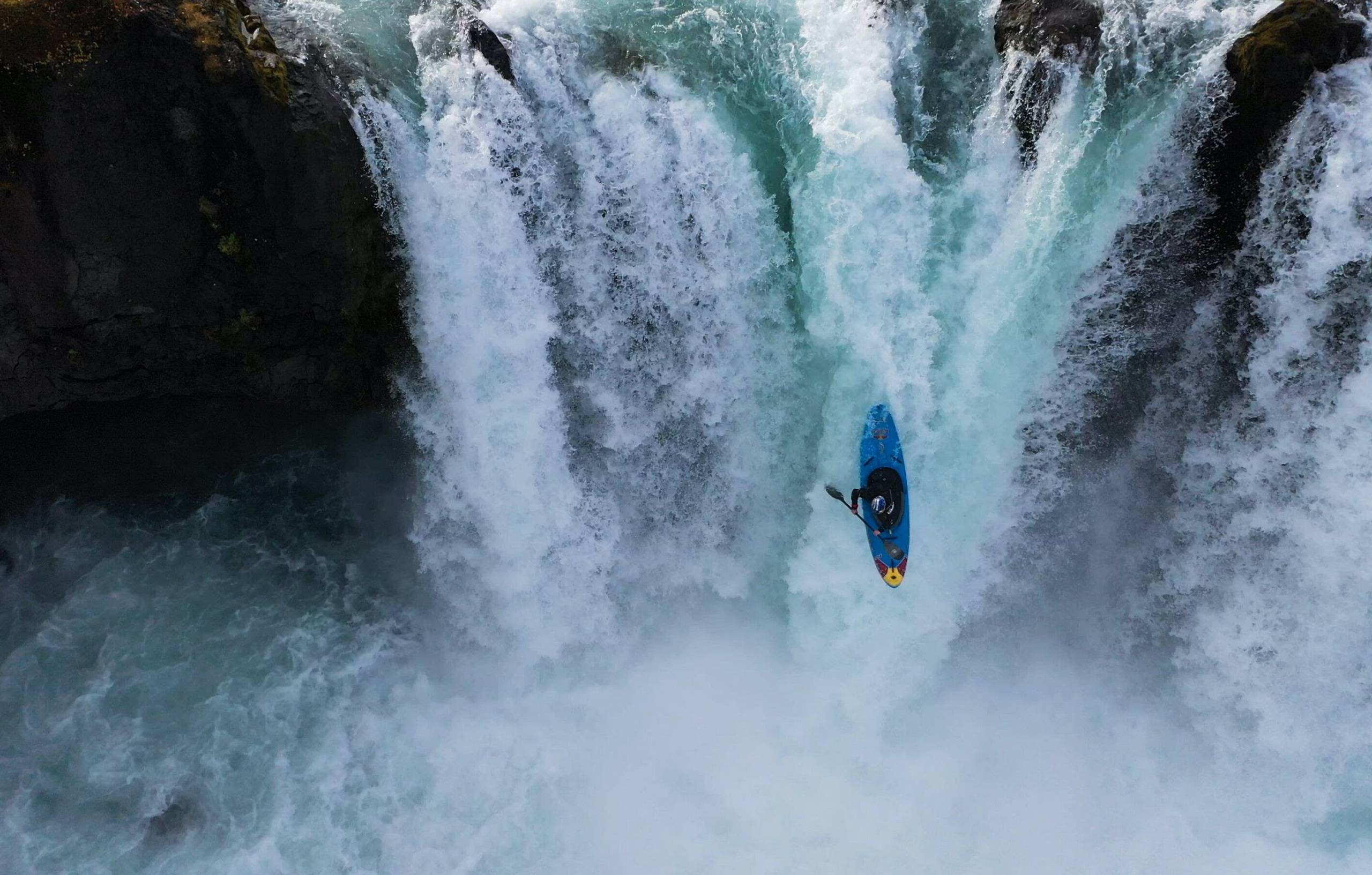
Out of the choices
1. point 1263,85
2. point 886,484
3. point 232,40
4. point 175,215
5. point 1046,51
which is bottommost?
point 175,215

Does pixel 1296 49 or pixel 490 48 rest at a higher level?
pixel 1296 49

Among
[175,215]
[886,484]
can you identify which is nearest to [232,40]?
[175,215]

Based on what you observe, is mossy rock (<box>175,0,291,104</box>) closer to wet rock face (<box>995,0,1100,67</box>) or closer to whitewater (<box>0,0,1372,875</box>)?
whitewater (<box>0,0,1372,875</box>)

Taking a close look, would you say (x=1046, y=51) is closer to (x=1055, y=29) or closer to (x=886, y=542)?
(x=1055, y=29)

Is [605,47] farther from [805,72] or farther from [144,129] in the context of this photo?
[144,129]

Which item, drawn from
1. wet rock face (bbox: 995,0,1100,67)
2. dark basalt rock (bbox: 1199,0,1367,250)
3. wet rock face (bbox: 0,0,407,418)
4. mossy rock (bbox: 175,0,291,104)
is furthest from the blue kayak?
mossy rock (bbox: 175,0,291,104)

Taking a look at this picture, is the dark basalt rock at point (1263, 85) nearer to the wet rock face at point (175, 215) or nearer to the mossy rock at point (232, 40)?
the wet rock face at point (175, 215)

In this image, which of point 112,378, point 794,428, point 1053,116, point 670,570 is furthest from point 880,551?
point 112,378
